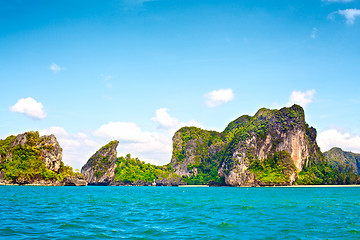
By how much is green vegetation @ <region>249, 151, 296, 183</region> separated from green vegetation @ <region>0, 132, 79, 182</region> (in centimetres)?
10828

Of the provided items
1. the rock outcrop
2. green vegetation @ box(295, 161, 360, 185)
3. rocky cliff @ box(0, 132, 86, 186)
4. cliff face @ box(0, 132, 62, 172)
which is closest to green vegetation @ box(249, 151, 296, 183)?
green vegetation @ box(295, 161, 360, 185)

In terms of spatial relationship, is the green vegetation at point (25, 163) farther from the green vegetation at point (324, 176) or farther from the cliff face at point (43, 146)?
the green vegetation at point (324, 176)

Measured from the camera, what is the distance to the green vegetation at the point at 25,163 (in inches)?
4796

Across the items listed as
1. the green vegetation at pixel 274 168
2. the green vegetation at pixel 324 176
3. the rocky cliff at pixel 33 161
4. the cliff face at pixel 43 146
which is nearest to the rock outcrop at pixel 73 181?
the rocky cliff at pixel 33 161

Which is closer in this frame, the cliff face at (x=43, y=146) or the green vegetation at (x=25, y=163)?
the green vegetation at (x=25, y=163)

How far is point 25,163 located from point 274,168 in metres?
131

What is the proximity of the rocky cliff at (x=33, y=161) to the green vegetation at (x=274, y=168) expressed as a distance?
101065mm

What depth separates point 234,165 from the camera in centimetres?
18000

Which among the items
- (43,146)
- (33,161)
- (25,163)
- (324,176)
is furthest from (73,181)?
(324,176)

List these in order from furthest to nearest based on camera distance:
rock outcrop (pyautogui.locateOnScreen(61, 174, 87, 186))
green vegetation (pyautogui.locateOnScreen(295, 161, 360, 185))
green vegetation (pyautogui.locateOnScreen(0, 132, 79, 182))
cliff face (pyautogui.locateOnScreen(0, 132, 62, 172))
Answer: green vegetation (pyautogui.locateOnScreen(295, 161, 360, 185))
rock outcrop (pyautogui.locateOnScreen(61, 174, 87, 186))
cliff face (pyautogui.locateOnScreen(0, 132, 62, 172))
green vegetation (pyautogui.locateOnScreen(0, 132, 79, 182))

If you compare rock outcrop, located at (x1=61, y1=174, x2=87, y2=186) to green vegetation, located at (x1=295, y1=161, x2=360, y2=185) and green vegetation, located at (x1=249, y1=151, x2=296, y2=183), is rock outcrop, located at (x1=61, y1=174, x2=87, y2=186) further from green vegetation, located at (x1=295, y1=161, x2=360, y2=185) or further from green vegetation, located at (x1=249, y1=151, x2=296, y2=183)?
green vegetation, located at (x1=295, y1=161, x2=360, y2=185)

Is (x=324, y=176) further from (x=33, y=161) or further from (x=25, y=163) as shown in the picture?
(x=25, y=163)

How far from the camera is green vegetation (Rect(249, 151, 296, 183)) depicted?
536 feet

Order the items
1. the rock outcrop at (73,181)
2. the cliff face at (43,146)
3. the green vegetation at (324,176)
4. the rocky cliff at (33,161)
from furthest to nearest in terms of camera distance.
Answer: the green vegetation at (324,176) < the rock outcrop at (73,181) < the cliff face at (43,146) < the rocky cliff at (33,161)
